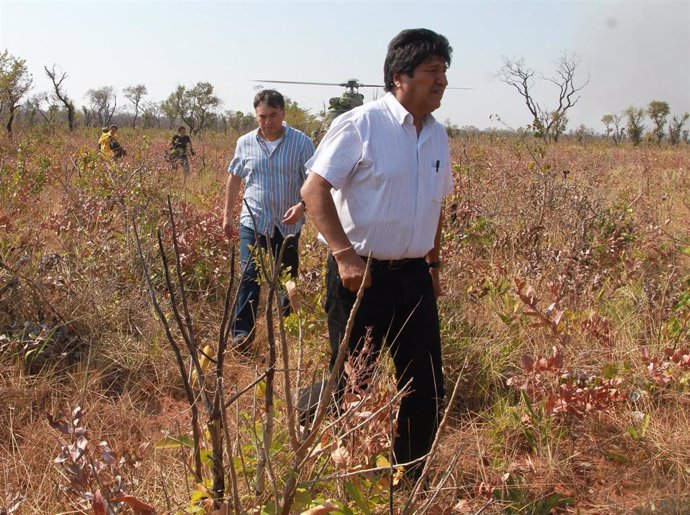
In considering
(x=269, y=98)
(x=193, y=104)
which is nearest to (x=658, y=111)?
(x=193, y=104)

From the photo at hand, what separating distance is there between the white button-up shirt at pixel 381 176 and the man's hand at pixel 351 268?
103mm

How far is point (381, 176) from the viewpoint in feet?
7.10

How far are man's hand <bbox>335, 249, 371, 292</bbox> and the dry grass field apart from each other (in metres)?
0.34

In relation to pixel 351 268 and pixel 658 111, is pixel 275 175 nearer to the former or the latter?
pixel 351 268

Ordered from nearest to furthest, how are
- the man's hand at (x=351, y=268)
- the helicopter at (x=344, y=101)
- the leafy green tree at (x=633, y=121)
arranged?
1. the man's hand at (x=351, y=268)
2. the helicopter at (x=344, y=101)
3. the leafy green tree at (x=633, y=121)

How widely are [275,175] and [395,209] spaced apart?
69.8 inches

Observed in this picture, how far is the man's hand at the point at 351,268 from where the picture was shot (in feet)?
6.93

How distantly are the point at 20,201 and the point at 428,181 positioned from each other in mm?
4841

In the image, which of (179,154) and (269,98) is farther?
(179,154)

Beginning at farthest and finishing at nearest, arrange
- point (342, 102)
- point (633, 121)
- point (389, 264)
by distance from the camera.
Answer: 1. point (633, 121)
2. point (342, 102)
3. point (389, 264)

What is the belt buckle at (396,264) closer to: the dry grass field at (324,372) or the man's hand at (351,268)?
the man's hand at (351,268)

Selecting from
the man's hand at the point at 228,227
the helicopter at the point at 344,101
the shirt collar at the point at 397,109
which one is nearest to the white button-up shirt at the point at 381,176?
the shirt collar at the point at 397,109

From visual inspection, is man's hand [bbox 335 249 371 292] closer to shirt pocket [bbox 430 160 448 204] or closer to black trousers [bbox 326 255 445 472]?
black trousers [bbox 326 255 445 472]

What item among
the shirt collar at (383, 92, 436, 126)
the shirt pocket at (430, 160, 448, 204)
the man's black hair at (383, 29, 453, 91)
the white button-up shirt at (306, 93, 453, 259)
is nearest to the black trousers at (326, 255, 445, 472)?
the white button-up shirt at (306, 93, 453, 259)
